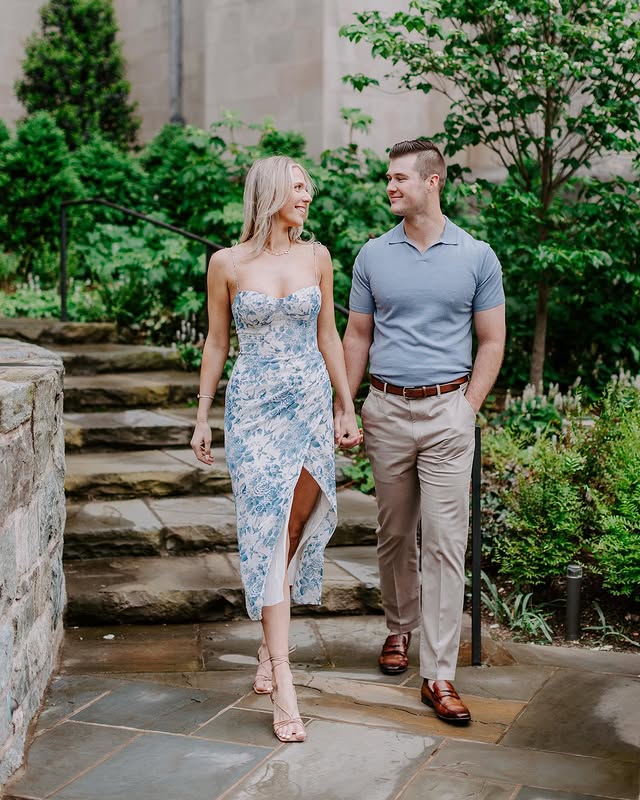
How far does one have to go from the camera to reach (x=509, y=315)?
7.59 meters

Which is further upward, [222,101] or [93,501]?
Answer: [222,101]

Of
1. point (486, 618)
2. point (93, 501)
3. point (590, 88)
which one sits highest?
point (590, 88)

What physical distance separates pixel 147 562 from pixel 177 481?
800mm

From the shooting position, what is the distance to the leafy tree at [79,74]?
12211 mm

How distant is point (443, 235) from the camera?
3691 millimetres

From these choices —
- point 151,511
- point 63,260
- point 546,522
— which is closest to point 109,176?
point 63,260

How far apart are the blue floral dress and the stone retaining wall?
0.68 meters

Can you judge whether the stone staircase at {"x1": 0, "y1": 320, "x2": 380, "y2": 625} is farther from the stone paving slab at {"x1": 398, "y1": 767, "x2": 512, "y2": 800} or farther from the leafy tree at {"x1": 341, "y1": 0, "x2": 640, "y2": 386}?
the leafy tree at {"x1": 341, "y1": 0, "x2": 640, "y2": 386}

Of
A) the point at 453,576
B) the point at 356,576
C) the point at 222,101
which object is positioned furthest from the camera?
the point at 222,101

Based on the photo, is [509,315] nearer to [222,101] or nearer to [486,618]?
[486,618]

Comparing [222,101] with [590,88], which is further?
[222,101]

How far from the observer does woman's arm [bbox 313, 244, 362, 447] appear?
3.68 m

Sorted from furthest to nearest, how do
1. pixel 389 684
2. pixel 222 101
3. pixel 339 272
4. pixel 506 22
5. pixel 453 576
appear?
1. pixel 222 101
2. pixel 339 272
3. pixel 506 22
4. pixel 389 684
5. pixel 453 576

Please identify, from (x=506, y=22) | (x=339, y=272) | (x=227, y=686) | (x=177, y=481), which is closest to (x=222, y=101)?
(x=339, y=272)
